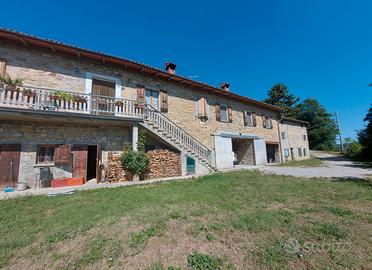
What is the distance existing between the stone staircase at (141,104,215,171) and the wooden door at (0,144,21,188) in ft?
17.9

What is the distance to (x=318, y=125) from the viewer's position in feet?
117

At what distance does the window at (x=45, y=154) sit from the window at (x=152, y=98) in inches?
220

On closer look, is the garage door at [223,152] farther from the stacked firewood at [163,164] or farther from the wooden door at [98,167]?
the wooden door at [98,167]

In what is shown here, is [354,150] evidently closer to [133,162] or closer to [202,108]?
[202,108]

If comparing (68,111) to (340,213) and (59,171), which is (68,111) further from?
(340,213)

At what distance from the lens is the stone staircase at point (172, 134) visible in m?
9.76

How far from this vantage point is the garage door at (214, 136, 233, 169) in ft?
44.8

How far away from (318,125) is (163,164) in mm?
37734

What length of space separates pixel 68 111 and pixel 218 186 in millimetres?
7152

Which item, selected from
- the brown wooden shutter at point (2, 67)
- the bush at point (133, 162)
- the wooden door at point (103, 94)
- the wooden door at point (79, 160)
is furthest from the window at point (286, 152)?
the brown wooden shutter at point (2, 67)

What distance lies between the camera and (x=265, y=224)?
3564mm

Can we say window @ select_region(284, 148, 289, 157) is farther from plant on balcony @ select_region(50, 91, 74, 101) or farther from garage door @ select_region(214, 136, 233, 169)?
plant on balcony @ select_region(50, 91, 74, 101)

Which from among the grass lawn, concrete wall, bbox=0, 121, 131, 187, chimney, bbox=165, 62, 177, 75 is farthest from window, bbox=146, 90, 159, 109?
the grass lawn

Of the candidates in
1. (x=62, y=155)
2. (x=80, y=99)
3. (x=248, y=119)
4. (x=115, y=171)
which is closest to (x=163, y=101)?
(x=80, y=99)
